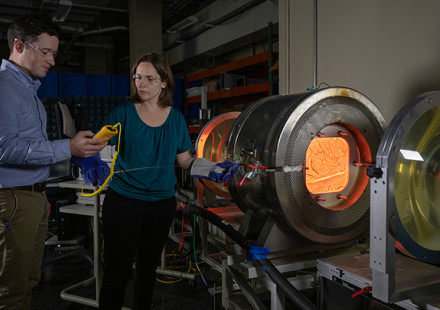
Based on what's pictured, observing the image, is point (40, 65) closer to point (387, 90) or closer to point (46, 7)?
point (387, 90)

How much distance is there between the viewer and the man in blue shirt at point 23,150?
1.38 meters

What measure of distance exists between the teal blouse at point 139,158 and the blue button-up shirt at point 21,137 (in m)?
0.28

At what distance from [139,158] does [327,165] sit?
876mm

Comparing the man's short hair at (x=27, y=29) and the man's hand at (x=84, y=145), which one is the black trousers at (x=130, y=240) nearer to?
the man's hand at (x=84, y=145)

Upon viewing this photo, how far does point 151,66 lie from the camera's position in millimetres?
1722

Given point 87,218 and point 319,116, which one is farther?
point 87,218

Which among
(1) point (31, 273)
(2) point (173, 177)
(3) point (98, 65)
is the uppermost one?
(3) point (98, 65)

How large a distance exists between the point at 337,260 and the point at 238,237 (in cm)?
43

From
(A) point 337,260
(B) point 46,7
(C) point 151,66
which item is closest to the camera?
(A) point 337,260

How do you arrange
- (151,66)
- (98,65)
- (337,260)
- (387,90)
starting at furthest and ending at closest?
(98,65), (387,90), (151,66), (337,260)

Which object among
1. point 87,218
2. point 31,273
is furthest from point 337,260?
point 87,218

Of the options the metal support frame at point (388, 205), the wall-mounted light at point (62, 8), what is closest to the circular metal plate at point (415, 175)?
the metal support frame at point (388, 205)

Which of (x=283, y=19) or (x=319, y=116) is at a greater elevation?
(x=283, y=19)

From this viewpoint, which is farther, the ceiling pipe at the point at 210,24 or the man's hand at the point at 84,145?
the ceiling pipe at the point at 210,24
